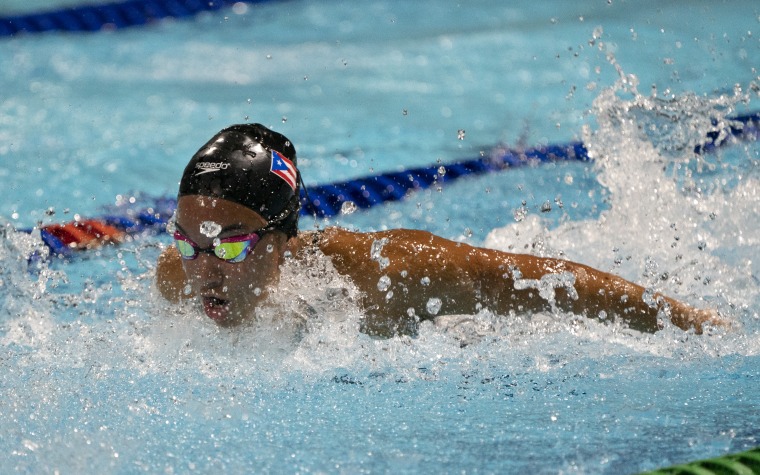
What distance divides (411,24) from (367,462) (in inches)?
201

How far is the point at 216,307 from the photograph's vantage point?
8.32 ft

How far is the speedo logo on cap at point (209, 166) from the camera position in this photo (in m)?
2.44

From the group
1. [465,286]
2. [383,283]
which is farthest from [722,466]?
[383,283]

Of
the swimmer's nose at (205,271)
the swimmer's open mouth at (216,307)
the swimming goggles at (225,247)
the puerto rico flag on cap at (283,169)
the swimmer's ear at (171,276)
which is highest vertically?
the puerto rico flag on cap at (283,169)

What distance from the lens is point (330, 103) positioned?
5633mm

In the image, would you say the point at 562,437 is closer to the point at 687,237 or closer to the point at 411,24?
the point at 687,237

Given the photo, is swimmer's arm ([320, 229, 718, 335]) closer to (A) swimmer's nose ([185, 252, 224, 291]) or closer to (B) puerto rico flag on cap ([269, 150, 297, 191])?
(B) puerto rico flag on cap ([269, 150, 297, 191])

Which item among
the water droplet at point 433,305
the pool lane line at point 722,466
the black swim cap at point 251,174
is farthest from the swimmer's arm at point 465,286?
the pool lane line at point 722,466

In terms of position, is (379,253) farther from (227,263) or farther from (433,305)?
(227,263)

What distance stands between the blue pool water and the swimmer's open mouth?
0.11 meters

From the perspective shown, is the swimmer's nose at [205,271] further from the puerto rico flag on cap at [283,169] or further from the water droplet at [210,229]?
the puerto rico flag on cap at [283,169]

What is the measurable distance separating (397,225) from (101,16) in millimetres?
3497

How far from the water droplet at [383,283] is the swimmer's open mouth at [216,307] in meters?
0.40

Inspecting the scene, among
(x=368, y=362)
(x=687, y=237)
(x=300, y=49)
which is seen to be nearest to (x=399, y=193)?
(x=687, y=237)
